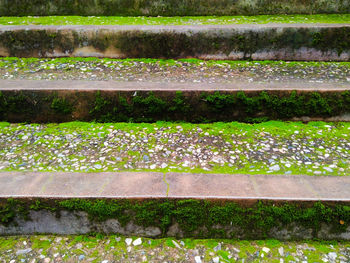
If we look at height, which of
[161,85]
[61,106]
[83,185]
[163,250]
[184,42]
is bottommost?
[163,250]

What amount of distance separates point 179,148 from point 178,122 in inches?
26.4

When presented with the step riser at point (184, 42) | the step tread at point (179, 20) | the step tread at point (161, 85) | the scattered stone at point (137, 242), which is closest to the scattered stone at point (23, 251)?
the scattered stone at point (137, 242)

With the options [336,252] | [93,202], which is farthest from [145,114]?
[336,252]

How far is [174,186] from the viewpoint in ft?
8.46

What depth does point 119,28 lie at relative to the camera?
4.91 metres

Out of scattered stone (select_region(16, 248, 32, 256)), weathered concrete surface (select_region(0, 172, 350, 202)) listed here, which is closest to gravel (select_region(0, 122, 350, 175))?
weathered concrete surface (select_region(0, 172, 350, 202))

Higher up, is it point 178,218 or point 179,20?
point 179,20

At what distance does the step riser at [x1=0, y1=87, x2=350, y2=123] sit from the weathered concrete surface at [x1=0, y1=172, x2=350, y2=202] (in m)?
1.22

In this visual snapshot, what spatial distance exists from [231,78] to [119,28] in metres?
2.34

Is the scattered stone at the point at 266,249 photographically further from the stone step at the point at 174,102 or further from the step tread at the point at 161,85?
the step tread at the point at 161,85

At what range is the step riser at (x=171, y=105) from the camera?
3.64 metres

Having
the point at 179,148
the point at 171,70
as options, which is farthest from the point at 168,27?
the point at 179,148

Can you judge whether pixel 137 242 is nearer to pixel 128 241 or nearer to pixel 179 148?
pixel 128 241

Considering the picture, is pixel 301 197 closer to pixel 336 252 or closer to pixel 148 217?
pixel 336 252
